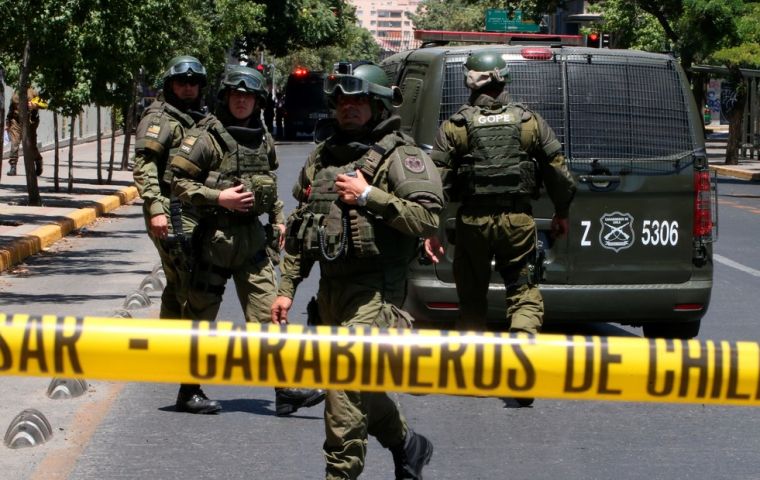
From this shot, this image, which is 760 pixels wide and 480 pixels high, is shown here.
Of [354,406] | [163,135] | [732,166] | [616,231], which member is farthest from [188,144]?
[732,166]

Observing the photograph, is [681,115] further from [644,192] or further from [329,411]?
[329,411]

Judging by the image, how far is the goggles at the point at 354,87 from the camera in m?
5.53

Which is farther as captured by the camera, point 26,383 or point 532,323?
point 26,383

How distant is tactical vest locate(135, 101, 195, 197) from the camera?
7930 mm

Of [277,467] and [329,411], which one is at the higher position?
[329,411]

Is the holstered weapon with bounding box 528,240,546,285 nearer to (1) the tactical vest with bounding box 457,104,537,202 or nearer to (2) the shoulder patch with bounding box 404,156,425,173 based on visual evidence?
(1) the tactical vest with bounding box 457,104,537,202

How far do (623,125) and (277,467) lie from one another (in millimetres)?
3451

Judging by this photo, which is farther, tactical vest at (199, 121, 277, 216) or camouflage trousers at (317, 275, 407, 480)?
tactical vest at (199, 121, 277, 216)

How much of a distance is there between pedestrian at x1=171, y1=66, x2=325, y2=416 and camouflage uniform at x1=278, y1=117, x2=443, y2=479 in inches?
53.9

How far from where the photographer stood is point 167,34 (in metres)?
21.6

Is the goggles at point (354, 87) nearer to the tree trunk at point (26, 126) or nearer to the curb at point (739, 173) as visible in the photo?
the tree trunk at point (26, 126)

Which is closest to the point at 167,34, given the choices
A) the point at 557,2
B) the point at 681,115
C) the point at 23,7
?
the point at 23,7

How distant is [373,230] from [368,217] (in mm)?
54

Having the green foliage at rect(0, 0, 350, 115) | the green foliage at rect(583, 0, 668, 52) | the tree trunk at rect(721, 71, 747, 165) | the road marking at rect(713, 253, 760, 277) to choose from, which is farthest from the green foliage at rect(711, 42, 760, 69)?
the green foliage at rect(583, 0, 668, 52)
